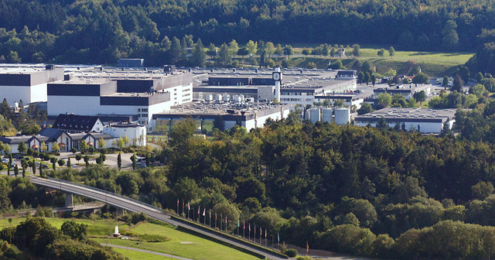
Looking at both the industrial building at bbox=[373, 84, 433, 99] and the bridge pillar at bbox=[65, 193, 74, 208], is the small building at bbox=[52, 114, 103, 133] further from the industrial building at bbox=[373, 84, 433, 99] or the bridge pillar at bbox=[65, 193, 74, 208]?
the industrial building at bbox=[373, 84, 433, 99]

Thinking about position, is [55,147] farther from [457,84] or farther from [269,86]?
[457,84]

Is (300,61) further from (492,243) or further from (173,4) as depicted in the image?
(492,243)

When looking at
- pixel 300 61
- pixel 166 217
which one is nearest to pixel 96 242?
pixel 166 217

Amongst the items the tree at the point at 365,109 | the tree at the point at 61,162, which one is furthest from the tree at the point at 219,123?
the tree at the point at 61,162

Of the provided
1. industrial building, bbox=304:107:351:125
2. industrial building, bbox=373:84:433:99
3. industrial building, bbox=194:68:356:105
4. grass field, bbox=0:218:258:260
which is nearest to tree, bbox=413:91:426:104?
industrial building, bbox=373:84:433:99

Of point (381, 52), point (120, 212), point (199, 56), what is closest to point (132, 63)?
point (199, 56)
